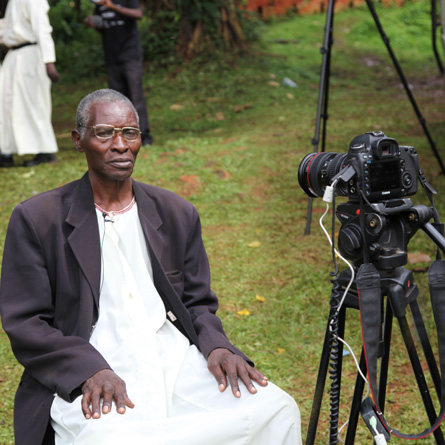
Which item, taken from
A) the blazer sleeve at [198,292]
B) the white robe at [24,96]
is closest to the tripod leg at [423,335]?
the blazer sleeve at [198,292]

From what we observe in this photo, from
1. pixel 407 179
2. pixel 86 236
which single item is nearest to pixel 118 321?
pixel 86 236

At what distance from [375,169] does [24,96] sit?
612 centimetres

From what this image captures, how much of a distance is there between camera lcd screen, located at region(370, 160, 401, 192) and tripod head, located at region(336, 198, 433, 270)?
0.17 feet

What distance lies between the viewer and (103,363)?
2.54 m

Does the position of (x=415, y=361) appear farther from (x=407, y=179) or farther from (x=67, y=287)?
(x=67, y=287)

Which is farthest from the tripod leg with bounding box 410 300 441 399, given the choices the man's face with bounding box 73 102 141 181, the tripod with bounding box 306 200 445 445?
the man's face with bounding box 73 102 141 181

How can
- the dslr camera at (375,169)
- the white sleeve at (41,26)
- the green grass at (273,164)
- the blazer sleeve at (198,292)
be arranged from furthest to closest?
1. the white sleeve at (41,26)
2. the green grass at (273,164)
3. the blazer sleeve at (198,292)
4. the dslr camera at (375,169)

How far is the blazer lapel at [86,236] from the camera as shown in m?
2.72

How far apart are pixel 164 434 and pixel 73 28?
14455 millimetres

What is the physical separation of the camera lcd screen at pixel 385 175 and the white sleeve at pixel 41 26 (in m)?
5.67

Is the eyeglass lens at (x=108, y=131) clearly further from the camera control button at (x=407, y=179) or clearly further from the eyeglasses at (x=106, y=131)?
the camera control button at (x=407, y=179)

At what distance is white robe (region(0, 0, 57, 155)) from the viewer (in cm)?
769

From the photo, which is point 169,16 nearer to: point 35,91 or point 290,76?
point 290,76

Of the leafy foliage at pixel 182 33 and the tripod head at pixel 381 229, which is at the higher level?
the tripod head at pixel 381 229
